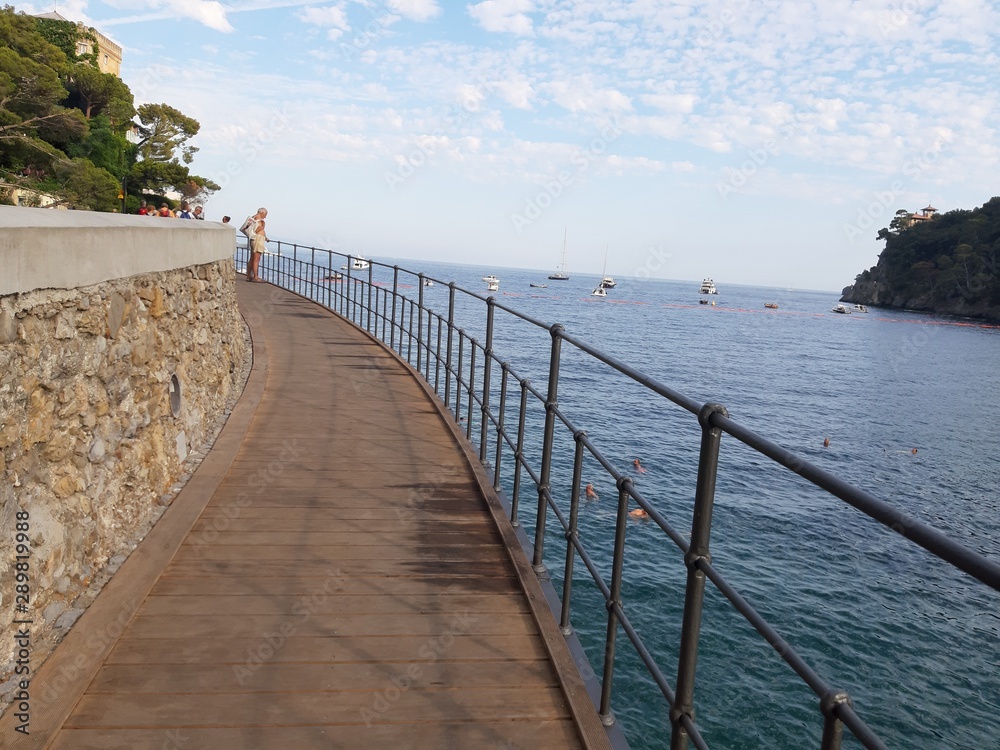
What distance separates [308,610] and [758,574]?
556 inches

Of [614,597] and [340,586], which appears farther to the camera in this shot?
[340,586]

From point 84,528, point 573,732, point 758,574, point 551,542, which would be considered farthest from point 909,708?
point 84,528

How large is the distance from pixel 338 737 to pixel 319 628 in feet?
2.50

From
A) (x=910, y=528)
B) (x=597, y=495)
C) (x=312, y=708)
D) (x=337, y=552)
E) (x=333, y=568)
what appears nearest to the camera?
(x=910, y=528)

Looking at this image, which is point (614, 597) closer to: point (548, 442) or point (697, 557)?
point (697, 557)

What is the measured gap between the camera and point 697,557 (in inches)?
79.0

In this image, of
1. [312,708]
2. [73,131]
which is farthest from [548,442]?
[73,131]

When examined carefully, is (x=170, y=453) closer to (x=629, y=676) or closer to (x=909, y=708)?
(x=629, y=676)

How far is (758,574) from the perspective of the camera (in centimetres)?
1581

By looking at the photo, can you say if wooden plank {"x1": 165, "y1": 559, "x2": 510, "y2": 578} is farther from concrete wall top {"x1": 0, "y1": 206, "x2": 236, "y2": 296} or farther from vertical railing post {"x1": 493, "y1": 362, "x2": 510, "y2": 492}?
concrete wall top {"x1": 0, "y1": 206, "x2": 236, "y2": 296}

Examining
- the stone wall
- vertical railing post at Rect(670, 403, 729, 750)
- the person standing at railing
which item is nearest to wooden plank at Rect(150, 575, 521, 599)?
the stone wall

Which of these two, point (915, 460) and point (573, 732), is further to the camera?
point (915, 460)

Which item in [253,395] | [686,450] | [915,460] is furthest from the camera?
[915,460]

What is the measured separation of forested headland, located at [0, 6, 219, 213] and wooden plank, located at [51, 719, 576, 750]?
924 inches
